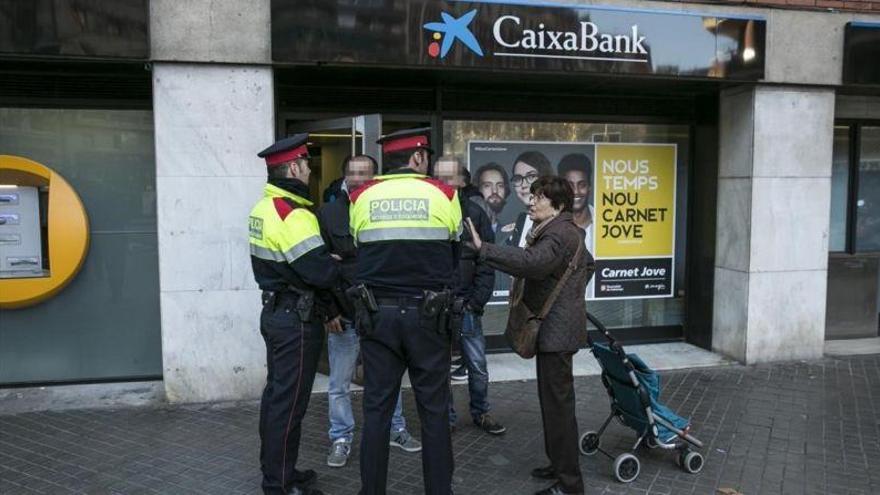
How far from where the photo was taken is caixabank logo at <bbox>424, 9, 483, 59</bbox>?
602 cm

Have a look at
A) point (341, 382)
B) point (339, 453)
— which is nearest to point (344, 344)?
point (341, 382)

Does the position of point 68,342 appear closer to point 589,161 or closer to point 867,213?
point 589,161

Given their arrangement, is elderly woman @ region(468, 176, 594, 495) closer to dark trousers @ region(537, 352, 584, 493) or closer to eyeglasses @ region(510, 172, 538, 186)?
dark trousers @ region(537, 352, 584, 493)

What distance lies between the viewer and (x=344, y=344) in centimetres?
484

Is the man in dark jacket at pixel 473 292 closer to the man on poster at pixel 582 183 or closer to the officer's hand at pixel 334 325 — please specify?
the officer's hand at pixel 334 325

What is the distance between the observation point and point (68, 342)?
646 cm

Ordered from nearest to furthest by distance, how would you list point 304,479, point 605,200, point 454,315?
point 454,315 < point 304,479 < point 605,200

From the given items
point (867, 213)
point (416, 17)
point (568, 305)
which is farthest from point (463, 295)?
point (867, 213)

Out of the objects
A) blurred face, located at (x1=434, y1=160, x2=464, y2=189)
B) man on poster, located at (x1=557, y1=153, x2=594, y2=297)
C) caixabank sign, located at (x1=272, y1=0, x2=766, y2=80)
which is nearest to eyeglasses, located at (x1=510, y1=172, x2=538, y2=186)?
man on poster, located at (x1=557, y1=153, x2=594, y2=297)

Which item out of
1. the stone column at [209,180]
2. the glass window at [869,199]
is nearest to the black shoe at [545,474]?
the stone column at [209,180]

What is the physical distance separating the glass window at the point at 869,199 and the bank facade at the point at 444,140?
103 mm

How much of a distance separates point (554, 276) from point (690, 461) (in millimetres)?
1569

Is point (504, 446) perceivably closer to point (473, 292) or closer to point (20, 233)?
point (473, 292)

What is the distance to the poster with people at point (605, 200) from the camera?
7449 mm
